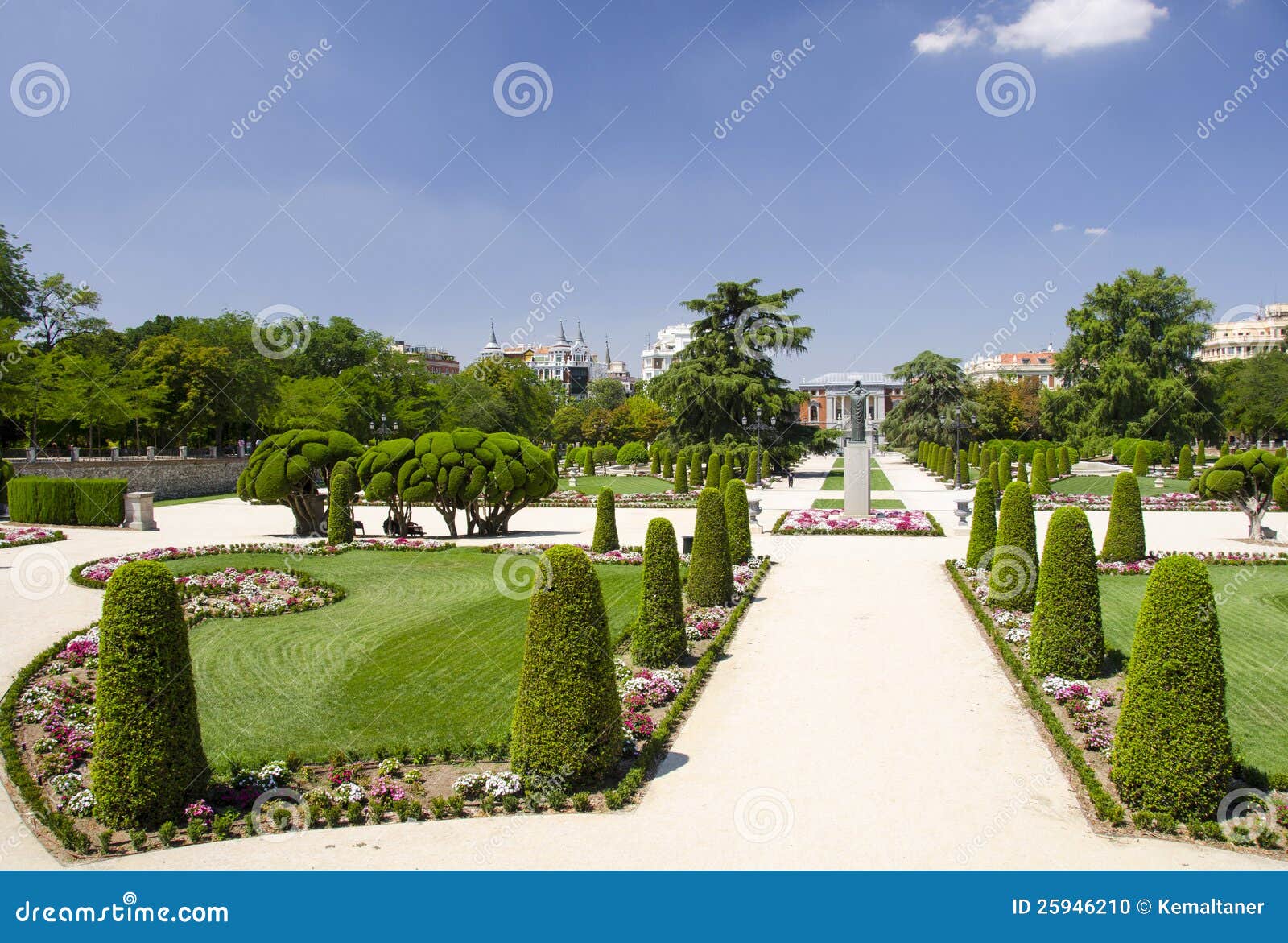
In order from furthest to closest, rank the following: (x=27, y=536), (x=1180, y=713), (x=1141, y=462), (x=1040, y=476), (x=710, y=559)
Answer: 1. (x=1141, y=462)
2. (x=1040, y=476)
3. (x=27, y=536)
4. (x=710, y=559)
5. (x=1180, y=713)

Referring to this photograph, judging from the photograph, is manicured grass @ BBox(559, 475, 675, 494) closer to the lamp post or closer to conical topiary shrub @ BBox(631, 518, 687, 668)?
the lamp post

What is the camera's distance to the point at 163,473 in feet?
129

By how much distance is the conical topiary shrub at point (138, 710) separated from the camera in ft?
20.0

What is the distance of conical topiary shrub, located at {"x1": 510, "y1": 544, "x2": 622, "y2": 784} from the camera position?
21.9 ft

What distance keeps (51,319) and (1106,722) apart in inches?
2011

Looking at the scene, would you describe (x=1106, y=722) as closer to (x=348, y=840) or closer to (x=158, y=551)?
(x=348, y=840)

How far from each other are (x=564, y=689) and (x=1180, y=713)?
4376 millimetres

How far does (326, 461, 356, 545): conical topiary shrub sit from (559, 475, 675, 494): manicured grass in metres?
16.8

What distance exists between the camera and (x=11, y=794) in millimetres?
6746

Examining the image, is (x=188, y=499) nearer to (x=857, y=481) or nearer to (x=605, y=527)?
(x=605, y=527)

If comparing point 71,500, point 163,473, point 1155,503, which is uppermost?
point 163,473

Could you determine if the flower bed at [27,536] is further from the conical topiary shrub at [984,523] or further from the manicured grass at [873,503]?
the manicured grass at [873,503]

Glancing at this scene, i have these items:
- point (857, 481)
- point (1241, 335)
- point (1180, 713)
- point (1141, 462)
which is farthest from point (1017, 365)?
point (1180, 713)

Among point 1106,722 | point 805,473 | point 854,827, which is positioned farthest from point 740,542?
point 805,473
